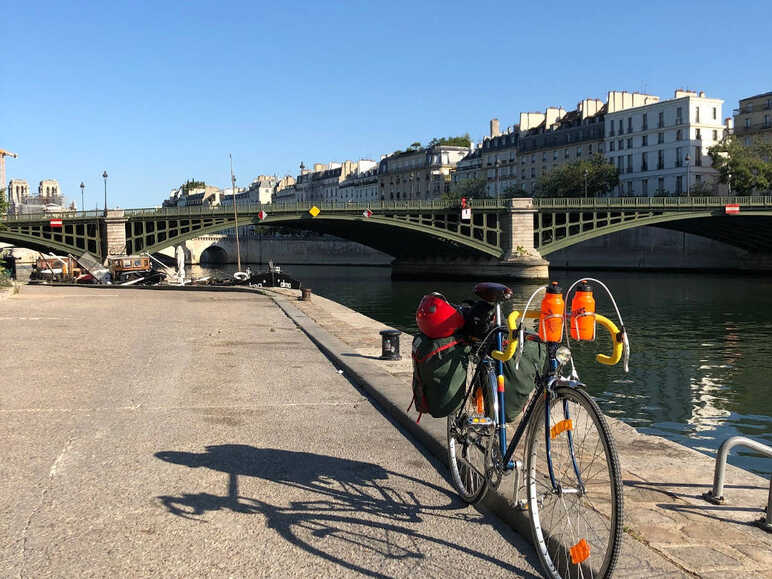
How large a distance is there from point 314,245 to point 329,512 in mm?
106888

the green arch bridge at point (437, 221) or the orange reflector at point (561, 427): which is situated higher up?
the green arch bridge at point (437, 221)

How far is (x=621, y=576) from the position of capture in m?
3.59

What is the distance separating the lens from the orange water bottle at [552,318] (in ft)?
12.9

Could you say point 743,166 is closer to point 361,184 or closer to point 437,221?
point 437,221

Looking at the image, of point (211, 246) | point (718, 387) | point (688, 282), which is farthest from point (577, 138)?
point (718, 387)

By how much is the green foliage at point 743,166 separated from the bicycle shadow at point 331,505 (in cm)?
7659

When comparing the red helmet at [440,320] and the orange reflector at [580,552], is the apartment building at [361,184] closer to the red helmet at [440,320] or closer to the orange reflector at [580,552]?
the red helmet at [440,320]

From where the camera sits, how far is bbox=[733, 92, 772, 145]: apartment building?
8550 cm

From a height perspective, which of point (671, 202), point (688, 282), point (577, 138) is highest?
point (577, 138)

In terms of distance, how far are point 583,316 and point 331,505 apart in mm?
2119

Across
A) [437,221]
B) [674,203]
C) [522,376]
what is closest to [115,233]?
[437,221]

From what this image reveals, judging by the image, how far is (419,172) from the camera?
132875 millimetres

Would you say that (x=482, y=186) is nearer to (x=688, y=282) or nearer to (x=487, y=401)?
(x=688, y=282)

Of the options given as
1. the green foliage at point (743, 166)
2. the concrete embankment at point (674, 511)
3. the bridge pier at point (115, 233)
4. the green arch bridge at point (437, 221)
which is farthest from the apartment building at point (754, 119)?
the concrete embankment at point (674, 511)
